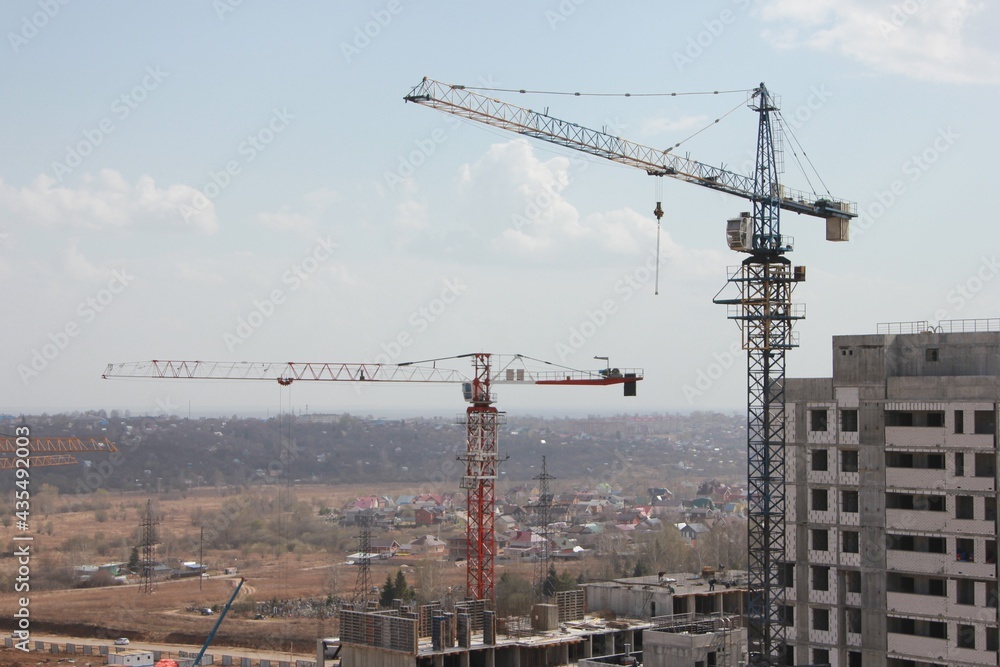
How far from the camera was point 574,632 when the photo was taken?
51.7 metres

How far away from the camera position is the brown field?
8112cm

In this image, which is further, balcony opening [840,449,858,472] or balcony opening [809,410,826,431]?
balcony opening [809,410,826,431]

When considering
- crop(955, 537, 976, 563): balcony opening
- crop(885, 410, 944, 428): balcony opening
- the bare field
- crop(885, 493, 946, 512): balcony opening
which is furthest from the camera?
the bare field

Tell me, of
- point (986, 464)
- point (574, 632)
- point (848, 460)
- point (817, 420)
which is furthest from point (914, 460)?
point (574, 632)

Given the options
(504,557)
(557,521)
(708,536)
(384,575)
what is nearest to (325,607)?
(384,575)

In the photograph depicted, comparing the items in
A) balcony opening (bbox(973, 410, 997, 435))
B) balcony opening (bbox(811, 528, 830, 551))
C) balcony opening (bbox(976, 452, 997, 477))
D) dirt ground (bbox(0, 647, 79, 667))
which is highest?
balcony opening (bbox(973, 410, 997, 435))

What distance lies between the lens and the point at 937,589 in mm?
40750

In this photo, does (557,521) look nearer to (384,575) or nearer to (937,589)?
(384,575)

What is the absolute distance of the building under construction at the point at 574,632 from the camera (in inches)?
1666

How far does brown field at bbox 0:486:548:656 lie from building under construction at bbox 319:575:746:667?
26.9 meters

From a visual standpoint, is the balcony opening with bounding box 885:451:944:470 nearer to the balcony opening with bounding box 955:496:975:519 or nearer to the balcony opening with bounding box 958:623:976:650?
the balcony opening with bounding box 955:496:975:519

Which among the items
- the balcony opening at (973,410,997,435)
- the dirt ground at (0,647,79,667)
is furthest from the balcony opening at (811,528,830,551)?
the dirt ground at (0,647,79,667)

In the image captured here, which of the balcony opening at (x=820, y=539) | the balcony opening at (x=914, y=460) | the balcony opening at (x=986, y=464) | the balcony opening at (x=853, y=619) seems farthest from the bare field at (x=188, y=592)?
the balcony opening at (x=986, y=464)

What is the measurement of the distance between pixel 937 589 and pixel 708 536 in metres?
76.2
